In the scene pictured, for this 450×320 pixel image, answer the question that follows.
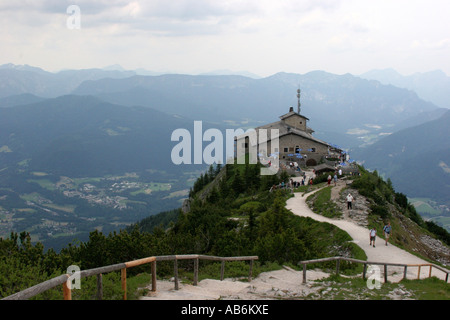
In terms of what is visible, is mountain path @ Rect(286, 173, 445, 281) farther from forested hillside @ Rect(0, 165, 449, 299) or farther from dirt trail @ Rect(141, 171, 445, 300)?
forested hillside @ Rect(0, 165, 449, 299)

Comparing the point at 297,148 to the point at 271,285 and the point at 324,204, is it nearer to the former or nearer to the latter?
the point at 324,204

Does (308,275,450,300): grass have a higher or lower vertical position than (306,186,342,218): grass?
lower

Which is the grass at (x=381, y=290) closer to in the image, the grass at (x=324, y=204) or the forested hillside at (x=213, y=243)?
the forested hillside at (x=213, y=243)

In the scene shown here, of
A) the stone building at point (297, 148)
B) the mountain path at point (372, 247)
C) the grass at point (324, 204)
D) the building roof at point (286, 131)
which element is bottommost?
the mountain path at point (372, 247)

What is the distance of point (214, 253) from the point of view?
66.1 feet

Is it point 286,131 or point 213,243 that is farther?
point 286,131

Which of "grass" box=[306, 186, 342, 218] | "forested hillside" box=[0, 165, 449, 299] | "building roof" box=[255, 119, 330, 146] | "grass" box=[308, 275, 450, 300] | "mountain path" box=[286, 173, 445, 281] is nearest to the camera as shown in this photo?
"grass" box=[308, 275, 450, 300]

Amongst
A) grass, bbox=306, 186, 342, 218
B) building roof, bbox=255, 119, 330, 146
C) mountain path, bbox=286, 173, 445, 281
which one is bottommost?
mountain path, bbox=286, 173, 445, 281

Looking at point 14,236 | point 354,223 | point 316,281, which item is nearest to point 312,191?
point 354,223

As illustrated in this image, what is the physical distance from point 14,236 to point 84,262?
3.52 m

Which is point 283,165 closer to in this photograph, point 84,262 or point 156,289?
point 84,262

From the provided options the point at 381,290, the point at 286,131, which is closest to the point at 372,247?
the point at 381,290

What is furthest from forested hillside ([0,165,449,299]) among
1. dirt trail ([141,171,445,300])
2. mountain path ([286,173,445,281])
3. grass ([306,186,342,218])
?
grass ([306,186,342,218])

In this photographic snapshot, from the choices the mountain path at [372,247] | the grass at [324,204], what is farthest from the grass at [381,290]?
the grass at [324,204]
